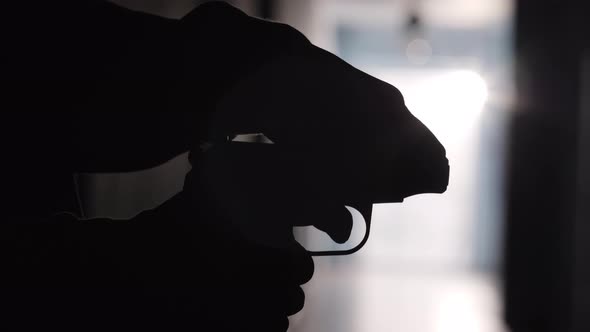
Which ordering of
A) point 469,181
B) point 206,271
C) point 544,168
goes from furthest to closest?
point 469,181, point 544,168, point 206,271

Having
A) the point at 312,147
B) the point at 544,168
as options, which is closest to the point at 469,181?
the point at 544,168

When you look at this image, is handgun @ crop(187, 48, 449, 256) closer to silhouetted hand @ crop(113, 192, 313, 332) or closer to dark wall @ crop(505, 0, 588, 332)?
silhouetted hand @ crop(113, 192, 313, 332)

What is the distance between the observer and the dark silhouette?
0.39 metres

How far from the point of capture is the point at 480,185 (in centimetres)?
408

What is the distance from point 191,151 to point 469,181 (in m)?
3.93

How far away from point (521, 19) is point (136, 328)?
2266 millimetres

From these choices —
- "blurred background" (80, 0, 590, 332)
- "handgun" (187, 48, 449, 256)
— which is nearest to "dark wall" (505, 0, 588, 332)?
"blurred background" (80, 0, 590, 332)

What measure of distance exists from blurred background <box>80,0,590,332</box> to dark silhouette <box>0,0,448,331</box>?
605mm

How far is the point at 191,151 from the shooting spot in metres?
0.44

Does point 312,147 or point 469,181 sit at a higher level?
point 312,147

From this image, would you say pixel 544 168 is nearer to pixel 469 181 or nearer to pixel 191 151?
pixel 191 151

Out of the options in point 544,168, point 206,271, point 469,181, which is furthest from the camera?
point 469,181

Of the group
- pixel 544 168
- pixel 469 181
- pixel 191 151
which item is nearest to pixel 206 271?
pixel 191 151

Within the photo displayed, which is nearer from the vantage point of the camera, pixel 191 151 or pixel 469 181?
pixel 191 151
